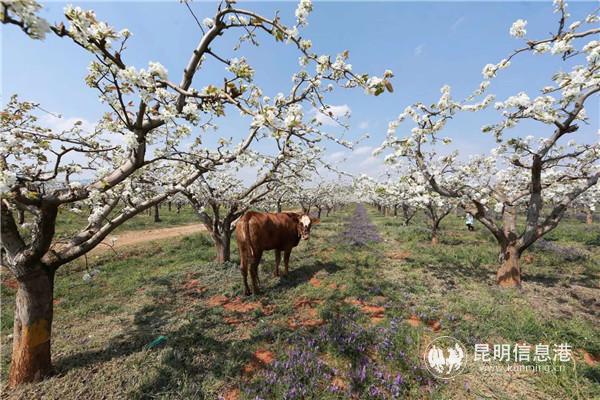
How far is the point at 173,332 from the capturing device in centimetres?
659

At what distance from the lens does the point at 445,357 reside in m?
5.41

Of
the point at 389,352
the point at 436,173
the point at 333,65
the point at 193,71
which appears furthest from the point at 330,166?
the point at 436,173

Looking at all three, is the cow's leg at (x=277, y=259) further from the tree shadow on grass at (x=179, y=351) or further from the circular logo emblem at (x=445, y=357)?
the circular logo emblem at (x=445, y=357)

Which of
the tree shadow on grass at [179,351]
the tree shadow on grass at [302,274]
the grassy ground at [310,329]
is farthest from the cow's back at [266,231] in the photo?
the tree shadow on grass at [179,351]

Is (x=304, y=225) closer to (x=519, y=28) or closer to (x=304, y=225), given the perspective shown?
(x=304, y=225)

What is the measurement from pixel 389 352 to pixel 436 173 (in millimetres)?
6841

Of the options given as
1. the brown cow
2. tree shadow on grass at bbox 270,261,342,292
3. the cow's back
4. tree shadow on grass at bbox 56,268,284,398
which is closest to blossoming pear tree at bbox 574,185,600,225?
tree shadow on grass at bbox 270,261,342,292

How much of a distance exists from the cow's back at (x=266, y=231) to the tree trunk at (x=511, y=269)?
7862 mm

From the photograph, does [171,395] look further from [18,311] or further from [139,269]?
[139,269]

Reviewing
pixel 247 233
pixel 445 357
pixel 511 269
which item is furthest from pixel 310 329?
pixel 511 269

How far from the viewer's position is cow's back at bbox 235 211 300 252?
9016 millimetres

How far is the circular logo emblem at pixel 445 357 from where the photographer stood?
5016 mm

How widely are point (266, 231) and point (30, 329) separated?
20.5 feet

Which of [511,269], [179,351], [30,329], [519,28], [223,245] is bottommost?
[179,351]
